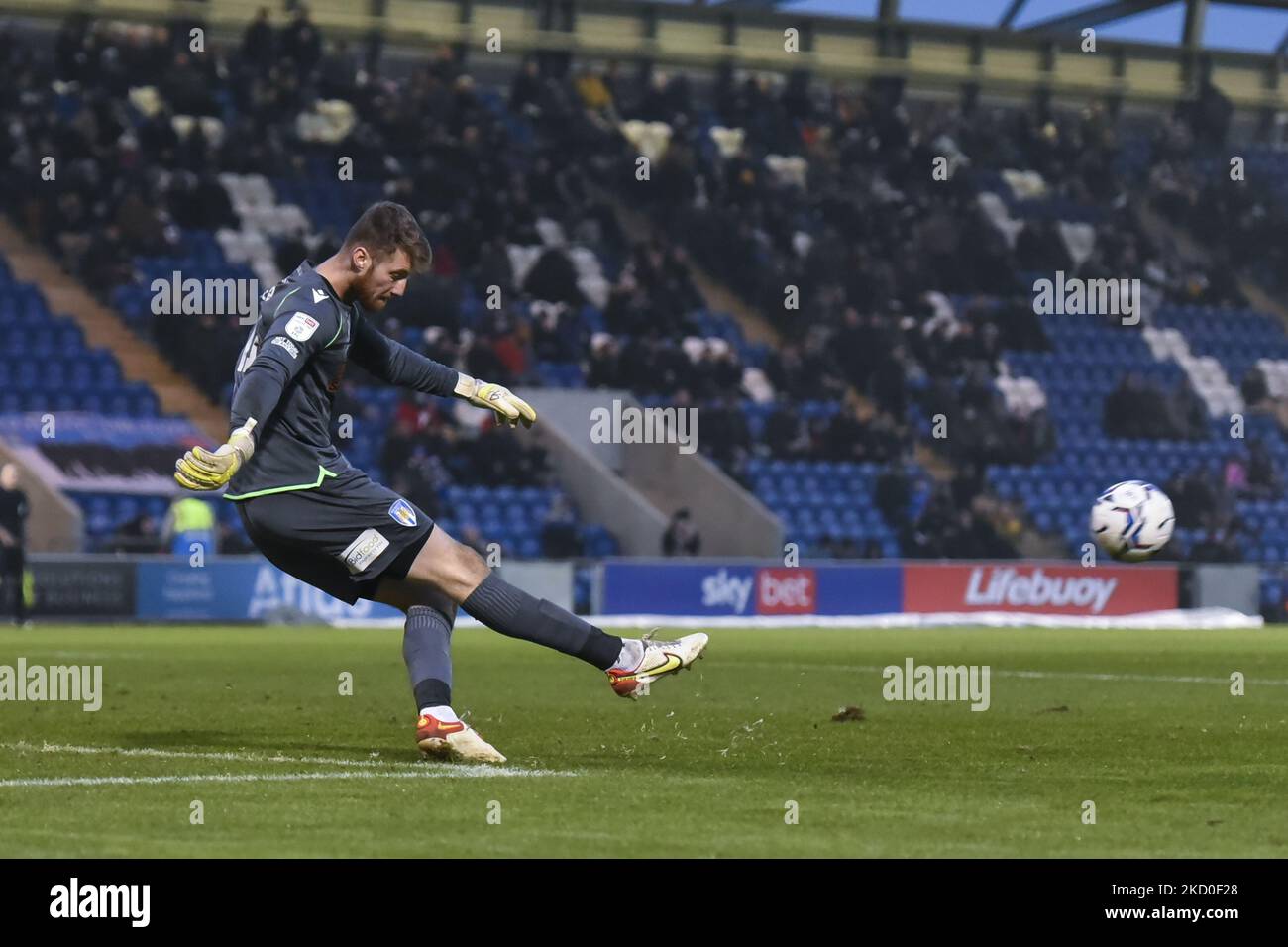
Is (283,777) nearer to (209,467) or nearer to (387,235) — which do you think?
(209,467)

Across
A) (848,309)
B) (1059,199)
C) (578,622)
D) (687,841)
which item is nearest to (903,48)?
(1059,199)

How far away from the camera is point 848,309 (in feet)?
106

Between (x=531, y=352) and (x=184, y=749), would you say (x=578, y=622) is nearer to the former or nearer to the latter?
(x=184, y=749)

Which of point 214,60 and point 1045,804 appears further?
point 214,60

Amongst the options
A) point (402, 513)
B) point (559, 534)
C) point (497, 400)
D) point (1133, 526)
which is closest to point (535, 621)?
point (402, 513)

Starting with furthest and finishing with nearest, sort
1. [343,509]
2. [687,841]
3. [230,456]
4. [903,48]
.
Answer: [903,48], [343,509], [230,456], [687,841]

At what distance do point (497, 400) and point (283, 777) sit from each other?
1.82m

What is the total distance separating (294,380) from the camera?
7797mm

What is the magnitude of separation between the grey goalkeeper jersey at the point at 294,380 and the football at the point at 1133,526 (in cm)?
531

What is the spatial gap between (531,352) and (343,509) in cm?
2192

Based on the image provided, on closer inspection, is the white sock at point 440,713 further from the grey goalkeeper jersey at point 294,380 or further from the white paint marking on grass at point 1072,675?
the white paint marking on grass at point 1072,675

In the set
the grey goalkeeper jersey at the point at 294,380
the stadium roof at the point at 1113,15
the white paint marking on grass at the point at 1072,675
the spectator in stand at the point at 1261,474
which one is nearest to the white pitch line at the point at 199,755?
the grey goalkeeper jersey at the point at 294,380

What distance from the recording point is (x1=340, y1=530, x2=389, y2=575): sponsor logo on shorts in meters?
7.74
